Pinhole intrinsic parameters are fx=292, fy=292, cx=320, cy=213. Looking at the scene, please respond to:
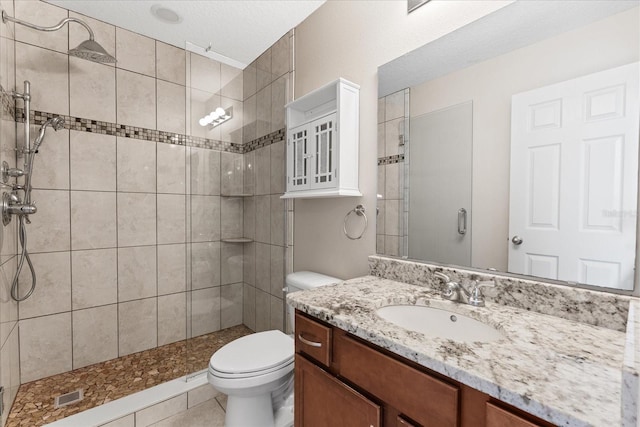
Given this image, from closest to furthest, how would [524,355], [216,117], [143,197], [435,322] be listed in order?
[524,355]
[435,322]
[216,117]
[143,197]

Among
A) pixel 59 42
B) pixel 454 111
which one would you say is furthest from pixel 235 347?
pixel 59 42

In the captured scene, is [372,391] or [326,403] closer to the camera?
[372,391]

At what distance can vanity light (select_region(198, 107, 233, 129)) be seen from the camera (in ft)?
7.14

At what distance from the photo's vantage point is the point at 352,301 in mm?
1073

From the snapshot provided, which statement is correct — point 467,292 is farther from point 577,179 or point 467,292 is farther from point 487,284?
point 577,179

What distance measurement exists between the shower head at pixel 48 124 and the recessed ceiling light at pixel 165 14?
97 cm

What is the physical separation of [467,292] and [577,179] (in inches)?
19.8

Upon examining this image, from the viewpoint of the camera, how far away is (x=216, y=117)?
2205mm

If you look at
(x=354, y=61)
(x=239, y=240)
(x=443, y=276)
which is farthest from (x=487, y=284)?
(x=239, y=240)

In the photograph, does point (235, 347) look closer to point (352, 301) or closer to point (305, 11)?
point (352, 301)

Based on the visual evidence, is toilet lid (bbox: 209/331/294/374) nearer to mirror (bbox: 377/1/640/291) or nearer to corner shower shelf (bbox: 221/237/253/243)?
mirror (bbox: 377/1/640/291)

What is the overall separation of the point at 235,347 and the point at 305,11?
2.14m

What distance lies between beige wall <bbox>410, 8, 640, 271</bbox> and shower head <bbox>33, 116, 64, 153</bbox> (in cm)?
234

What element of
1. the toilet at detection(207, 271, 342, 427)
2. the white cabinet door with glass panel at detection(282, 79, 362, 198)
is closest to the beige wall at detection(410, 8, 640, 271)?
the white cabinet door with glass panel at detection(282, 79, 362, 198)
